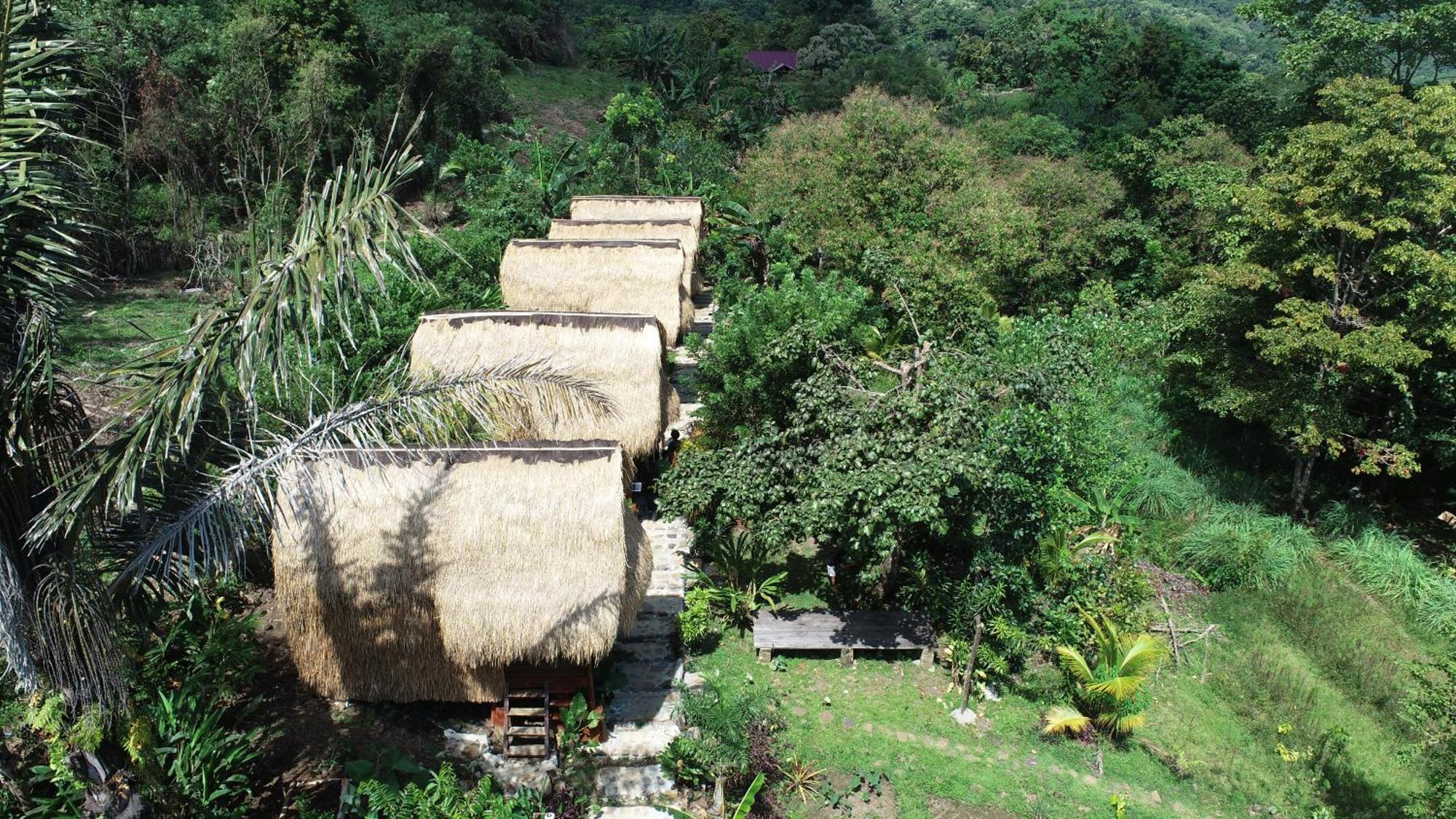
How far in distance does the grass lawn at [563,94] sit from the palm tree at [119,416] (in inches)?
1131

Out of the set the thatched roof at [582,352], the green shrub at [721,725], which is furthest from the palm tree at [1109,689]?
A: the thatched roof at [582,352]

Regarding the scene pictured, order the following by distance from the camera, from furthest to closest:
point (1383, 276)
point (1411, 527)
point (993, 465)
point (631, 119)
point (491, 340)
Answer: point (631, 119) < point (1411, 527) < point (1383, 276) < point (491, 340) < point (993, 465)

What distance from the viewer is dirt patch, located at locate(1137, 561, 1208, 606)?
41.2ft

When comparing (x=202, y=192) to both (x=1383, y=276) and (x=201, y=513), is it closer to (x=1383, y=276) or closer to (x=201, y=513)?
(x=201, y=513)

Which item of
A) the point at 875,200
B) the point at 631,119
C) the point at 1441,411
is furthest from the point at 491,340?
the point at 631,119

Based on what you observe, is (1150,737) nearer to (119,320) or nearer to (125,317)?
(125,317)

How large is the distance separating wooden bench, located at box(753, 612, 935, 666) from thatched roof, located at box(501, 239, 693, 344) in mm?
6728

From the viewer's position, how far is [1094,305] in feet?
68.1

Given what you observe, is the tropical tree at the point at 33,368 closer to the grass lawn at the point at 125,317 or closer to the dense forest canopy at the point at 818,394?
the dense forest canopy at the point at 818,394

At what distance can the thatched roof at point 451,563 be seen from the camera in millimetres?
8078

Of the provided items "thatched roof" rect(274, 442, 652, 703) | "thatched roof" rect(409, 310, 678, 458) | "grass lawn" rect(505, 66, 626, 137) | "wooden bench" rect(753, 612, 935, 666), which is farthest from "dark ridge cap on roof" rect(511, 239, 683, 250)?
"grass lawn" rect(505, 66, 626, 137)

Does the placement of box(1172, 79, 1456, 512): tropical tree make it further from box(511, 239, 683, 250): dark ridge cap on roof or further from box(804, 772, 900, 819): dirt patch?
box(511, 239, 683, 250): dark ridge cap on roof

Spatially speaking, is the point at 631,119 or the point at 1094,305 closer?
the point at 1094,305

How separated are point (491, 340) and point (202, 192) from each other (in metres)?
12.6
